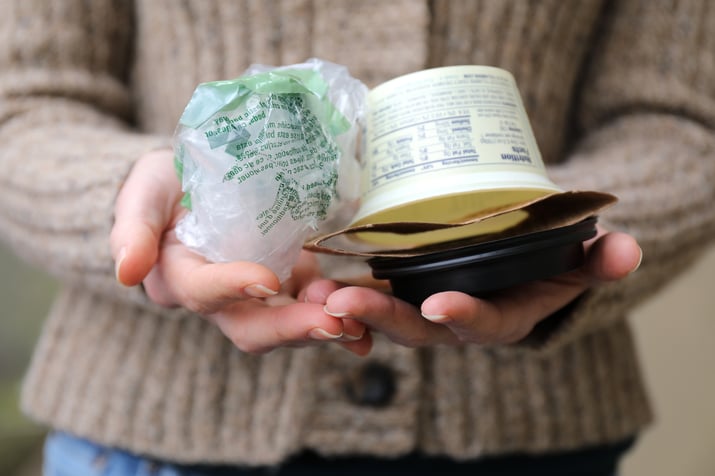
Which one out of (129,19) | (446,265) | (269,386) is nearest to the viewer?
(446,265)

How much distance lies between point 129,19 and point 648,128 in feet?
1.61

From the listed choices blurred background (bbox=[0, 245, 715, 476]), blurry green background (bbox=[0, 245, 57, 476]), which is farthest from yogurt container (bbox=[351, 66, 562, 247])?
blurry green background (bbox=[0, 245, 57, 476])

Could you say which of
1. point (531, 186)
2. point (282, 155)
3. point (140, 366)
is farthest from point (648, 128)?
point (140, 366)

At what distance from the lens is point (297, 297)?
391 millimetres

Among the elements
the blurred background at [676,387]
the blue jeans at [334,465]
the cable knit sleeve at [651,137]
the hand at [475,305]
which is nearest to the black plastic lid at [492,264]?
the hand at [475,305]

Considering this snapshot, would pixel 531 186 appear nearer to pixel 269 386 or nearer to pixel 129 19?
pixel 269 386

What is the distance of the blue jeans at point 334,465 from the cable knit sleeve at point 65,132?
6.2 inches

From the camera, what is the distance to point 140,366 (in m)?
0.52

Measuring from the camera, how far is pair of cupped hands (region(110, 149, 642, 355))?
12.1 inches

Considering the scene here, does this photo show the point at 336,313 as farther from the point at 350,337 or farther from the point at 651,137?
the point at 651,137

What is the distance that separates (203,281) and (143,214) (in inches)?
2.7

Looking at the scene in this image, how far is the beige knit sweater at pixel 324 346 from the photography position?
49 cm

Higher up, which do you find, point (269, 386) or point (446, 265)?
point (446, 265)

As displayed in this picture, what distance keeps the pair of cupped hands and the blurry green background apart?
85 cm
